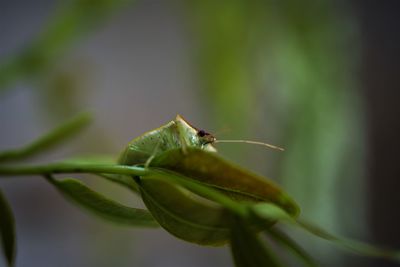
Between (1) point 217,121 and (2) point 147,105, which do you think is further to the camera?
(2) point 147,105

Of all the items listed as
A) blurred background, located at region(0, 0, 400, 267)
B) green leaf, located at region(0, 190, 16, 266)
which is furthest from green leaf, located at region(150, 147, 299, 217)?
blurred background, located at region(0, 0, 400, 267)

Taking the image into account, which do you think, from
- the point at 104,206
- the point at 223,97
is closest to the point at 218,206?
the point at 104,206

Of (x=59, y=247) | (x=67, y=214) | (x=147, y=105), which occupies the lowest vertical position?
(x=59, y=247)

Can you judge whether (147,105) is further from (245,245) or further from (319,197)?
(245,245)

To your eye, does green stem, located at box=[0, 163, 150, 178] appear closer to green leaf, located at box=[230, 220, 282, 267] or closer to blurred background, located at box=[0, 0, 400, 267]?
green leaf, located at box=[230, 220, 282, 267]

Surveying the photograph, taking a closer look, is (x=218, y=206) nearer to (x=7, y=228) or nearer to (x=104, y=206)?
(x=104, y=206)

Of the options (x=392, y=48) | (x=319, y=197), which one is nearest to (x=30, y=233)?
(x=319, y=197)
